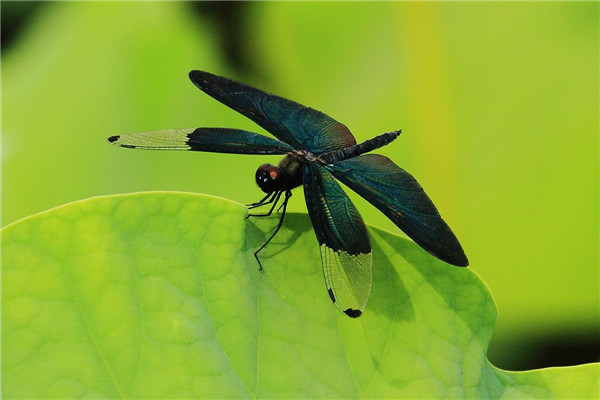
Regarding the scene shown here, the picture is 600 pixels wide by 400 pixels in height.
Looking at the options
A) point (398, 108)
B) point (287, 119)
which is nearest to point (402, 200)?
point (287, 119)

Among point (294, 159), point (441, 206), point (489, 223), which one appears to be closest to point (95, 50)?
point (294, 159)

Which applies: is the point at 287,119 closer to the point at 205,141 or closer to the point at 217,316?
the point at 205,141

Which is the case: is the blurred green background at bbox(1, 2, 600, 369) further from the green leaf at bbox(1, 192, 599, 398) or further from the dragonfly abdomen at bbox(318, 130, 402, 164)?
the green leaf at bbox(1, 192, 599, 398)

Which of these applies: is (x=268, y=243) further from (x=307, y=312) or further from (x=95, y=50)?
(x=95, y=50)

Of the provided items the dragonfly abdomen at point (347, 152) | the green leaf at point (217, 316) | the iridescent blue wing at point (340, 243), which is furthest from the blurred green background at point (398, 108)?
the green leaf at point (217, 316)

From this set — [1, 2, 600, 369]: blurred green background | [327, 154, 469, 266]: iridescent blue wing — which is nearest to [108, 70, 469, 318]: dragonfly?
[327, 154, 469, 266]: iridescent blue wing
